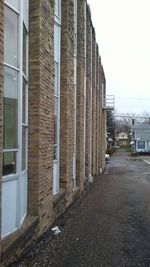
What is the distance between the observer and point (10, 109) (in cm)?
712

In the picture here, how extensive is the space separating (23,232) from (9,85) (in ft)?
8.08

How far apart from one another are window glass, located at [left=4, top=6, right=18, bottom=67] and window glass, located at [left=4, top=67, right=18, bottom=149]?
0.68 feet

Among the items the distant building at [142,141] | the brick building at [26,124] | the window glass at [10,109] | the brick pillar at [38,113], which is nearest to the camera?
the brick building at [26,124]

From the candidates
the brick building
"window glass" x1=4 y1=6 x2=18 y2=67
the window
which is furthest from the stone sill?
"window glass" x1=4 y1=6 x2=18 y2=67

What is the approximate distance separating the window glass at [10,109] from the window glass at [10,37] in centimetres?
21

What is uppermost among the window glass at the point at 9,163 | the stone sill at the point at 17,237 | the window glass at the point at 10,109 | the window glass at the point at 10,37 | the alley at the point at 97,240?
the window glass at the point at 10,37

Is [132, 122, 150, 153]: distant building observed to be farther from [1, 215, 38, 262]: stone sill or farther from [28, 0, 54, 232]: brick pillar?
[1, 215, 38, 262]: stone sill

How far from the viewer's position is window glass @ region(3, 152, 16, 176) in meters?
6.86

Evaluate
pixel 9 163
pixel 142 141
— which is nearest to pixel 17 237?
pixel 9 163

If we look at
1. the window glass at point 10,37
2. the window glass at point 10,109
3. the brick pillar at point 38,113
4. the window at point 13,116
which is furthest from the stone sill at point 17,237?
the window glass at point 10,37

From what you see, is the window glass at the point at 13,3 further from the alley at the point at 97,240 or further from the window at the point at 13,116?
the alley at the point at 97,240

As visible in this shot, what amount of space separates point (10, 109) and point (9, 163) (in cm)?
91

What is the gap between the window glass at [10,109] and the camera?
273 inches

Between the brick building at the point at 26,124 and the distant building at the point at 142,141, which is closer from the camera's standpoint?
the brick building at the point at 26,124
